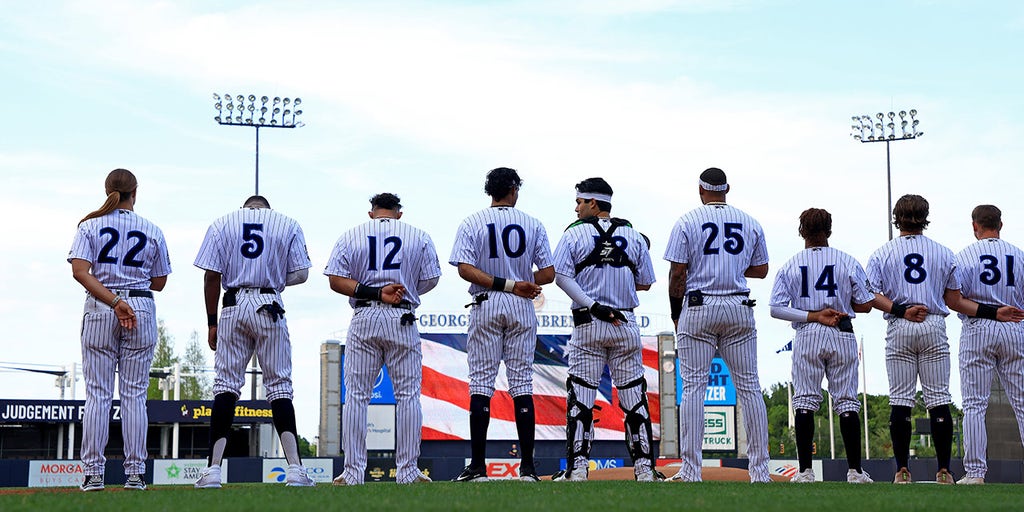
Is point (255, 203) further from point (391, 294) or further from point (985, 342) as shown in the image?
point (985, 342)

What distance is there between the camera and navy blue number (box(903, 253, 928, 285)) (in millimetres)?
9445

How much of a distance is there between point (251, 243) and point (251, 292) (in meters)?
0.36

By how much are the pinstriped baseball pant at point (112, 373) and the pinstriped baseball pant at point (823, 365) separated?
16.6 feet

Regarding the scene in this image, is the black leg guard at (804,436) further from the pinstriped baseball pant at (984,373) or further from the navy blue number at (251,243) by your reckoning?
the navy blue number at (251,243)

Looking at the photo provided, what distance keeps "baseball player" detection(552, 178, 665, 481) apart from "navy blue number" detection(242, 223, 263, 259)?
229cm

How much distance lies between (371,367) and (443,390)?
41190mm

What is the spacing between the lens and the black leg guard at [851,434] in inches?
368

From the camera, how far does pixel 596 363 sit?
880 centimetres

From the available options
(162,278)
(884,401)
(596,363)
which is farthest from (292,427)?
(884,401)

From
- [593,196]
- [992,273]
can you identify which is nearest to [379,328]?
[593,196]

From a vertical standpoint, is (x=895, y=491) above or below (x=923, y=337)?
below

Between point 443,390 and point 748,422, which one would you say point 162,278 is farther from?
point 443,390

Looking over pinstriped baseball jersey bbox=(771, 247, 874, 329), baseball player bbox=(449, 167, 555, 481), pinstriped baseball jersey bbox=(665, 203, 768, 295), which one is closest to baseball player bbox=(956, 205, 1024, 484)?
pinstriped baseball jersey bbox=(771, 247, 874, 329)

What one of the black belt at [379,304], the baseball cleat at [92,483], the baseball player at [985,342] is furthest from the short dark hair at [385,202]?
the baseball player at [985,342]
